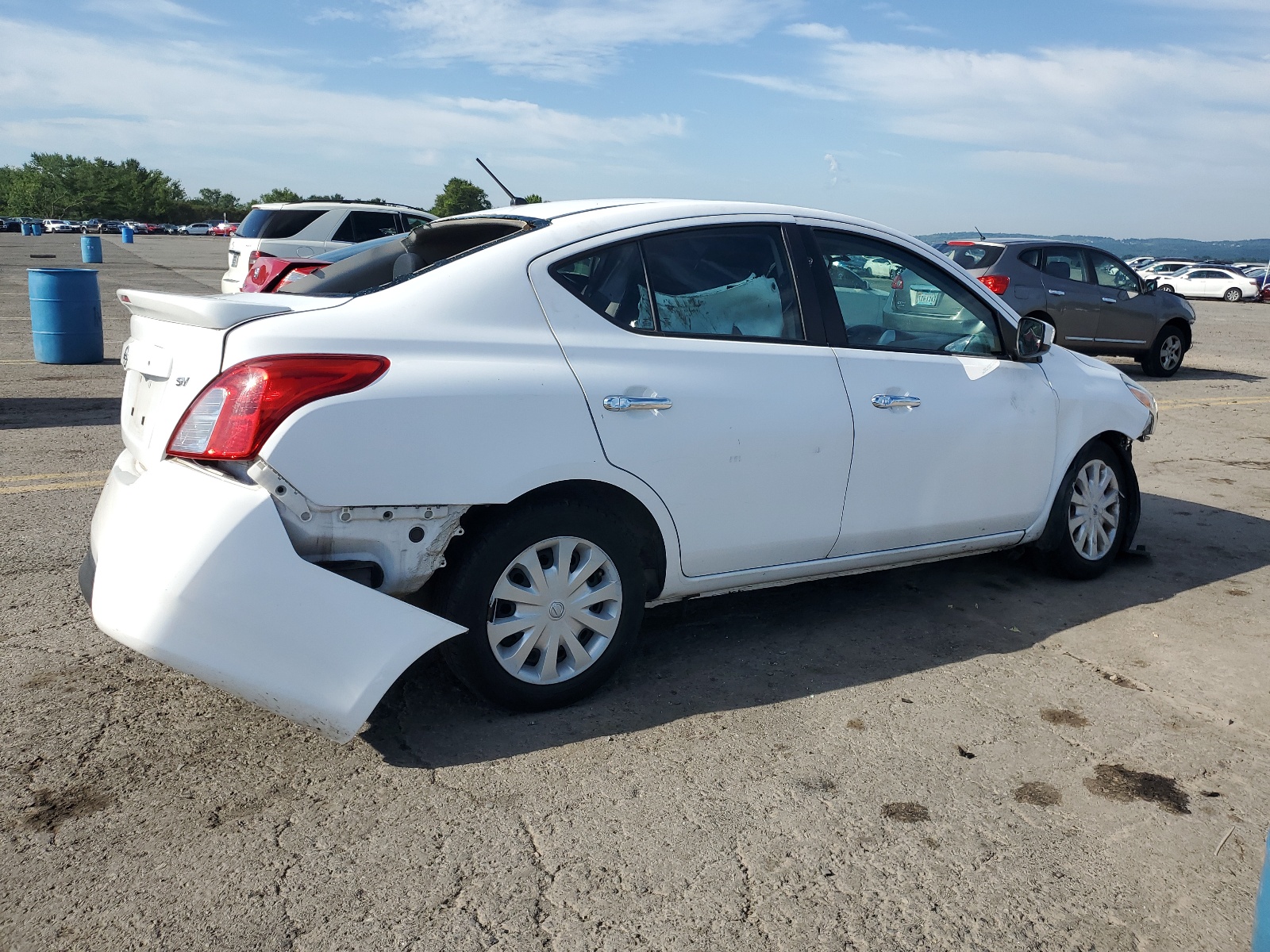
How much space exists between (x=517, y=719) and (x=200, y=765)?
3.13ft

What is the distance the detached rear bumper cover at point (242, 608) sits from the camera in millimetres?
2842

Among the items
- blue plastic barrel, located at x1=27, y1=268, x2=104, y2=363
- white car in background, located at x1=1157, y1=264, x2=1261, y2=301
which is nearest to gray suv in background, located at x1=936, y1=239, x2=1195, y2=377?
blue plastic barrel, located at x1=27, y1=268, x2=104, y2=363

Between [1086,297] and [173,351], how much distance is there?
42.2 feet

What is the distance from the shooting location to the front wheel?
1460 centimetres

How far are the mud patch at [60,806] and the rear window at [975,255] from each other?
471 inches

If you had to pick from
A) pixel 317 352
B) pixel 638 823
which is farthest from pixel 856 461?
pixel 317 352

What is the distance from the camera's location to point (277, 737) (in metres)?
3.30

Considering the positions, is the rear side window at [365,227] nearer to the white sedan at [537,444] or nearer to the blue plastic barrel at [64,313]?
the blue plastic barrel at [64,313]

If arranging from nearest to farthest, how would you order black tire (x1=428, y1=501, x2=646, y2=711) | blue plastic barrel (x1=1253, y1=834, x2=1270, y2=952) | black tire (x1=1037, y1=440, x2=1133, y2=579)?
blue plastic barrel (x1=1253, y1=834, x2=1270, y2=952) → black tire (x1=428, y1=501, x2=646, y2=711) → black tire (x1=1037, y1=440, x2=1133, y2=579)

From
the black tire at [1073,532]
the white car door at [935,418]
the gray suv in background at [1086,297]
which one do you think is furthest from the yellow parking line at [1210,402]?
the white car door at [935,418]

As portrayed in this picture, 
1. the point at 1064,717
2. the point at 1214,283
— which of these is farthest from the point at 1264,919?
the point at 1214,283

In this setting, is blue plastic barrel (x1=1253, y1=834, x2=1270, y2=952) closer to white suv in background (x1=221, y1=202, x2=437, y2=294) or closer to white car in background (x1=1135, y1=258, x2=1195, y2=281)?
white suv in background (x1=221, y1=202, x2=437, y2=294)

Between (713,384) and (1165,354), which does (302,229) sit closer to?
(1165,354)

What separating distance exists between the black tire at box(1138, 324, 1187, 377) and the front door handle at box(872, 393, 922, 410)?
12.0m
